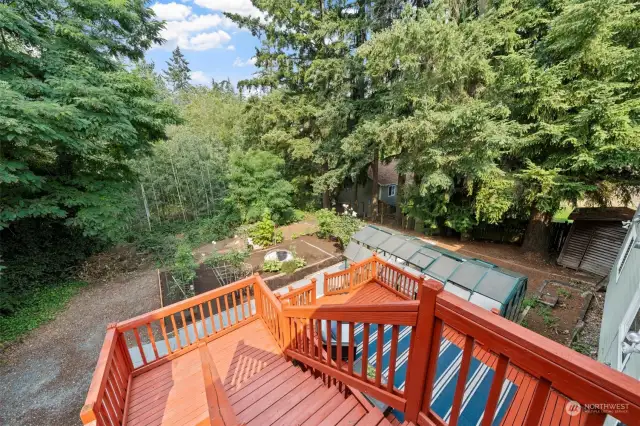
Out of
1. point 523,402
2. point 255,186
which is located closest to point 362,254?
Answer: point 523,402

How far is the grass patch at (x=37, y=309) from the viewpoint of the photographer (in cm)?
565

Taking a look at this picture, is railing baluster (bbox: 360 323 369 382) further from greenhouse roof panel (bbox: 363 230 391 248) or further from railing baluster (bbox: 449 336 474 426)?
greenhouse roof panel (bbox: 363 230 391 248)

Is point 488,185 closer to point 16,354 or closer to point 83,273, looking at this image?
point 16,354

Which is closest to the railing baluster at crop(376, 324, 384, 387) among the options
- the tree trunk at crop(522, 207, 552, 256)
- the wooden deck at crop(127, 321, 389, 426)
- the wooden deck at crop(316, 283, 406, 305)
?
the wooden deck at crop(127, 321, 389, 426)

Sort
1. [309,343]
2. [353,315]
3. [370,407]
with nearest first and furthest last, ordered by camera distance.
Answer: [353,315] < [370,407] < [309,343]

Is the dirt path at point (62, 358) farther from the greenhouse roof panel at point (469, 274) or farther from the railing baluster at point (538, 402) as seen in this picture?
the greenhouse roof panel at point (469, 274)

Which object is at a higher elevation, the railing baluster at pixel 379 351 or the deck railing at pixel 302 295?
the railing baluster at pixel 379 351

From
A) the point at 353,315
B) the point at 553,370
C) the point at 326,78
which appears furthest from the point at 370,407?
the point at 326,78

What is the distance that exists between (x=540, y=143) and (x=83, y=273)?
A: 14256 millimetres

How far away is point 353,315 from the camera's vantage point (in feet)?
5.45

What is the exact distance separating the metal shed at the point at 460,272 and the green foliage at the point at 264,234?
5016 mm

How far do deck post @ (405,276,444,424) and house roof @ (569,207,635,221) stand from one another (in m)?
9.71

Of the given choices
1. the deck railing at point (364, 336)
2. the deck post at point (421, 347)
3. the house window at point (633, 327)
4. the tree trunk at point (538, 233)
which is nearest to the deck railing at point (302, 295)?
the deck railing at point (364, 336)

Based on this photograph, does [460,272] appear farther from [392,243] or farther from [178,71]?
[178,71]
